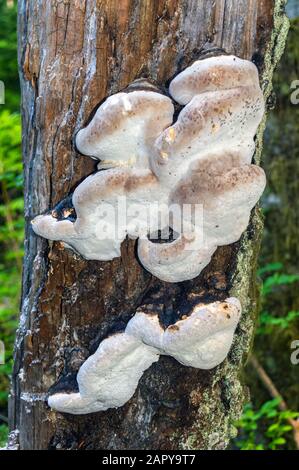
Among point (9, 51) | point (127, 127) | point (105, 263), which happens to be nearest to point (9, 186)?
point (9, 51)

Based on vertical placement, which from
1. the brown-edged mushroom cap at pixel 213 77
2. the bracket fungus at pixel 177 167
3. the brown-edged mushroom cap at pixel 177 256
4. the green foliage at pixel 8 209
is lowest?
the green foliage at pixel 8 209

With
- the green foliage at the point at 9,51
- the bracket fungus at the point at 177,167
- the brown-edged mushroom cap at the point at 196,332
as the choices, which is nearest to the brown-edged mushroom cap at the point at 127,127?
the bracket fungus at the point at 177,167

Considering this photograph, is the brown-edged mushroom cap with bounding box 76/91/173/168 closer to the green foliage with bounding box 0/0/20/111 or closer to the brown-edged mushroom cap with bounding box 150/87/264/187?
the brown-edged mushroom cap with bounding box 150/87/264/187

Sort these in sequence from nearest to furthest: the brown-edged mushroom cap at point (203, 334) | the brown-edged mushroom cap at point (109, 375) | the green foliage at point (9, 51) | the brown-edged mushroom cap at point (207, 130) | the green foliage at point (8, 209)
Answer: the brown-edged mushroom cap at point (207, 130) → the brown-edged mushroom cap at point (203, 334) → the brown-edged mushroom cap at point (109, 375) → the green foliage at point (8, 209) → the green foliage at point (9, 51)

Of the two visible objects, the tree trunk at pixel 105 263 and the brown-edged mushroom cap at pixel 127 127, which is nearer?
the brown-edged mushroom cap at pixel 127 127

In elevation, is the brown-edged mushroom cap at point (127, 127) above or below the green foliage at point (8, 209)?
above

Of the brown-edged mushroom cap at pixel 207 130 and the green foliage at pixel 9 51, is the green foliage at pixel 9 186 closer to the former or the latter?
the green foliage at pixel 9 51
